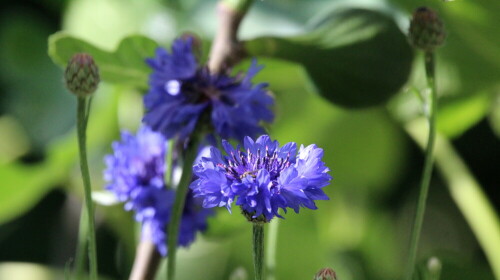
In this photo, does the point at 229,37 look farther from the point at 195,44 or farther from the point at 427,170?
the point at 427,170

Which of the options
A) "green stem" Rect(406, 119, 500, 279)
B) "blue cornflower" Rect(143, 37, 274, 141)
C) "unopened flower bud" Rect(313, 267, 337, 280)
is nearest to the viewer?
"unopened flower bud" Rect(313, 267, 337, 280)

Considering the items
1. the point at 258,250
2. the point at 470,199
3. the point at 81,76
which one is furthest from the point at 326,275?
the point at 470,199

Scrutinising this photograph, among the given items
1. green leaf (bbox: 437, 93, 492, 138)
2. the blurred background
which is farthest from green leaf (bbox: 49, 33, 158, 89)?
green leaf (bbox: 437, 93, 492, 138)

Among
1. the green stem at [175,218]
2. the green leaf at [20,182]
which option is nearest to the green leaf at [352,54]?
the green stem at [175,218]

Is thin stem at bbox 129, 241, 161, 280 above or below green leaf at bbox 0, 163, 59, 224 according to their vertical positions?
below

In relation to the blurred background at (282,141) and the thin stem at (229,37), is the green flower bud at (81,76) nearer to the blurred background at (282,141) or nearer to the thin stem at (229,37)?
the thin stem at (229,37)

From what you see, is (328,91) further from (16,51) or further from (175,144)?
(16,51)

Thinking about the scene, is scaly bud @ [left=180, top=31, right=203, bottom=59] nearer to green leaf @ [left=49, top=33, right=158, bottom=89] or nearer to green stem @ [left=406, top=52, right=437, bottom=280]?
green leaf @ [left=49, top=33, right=158, bottom=89]
